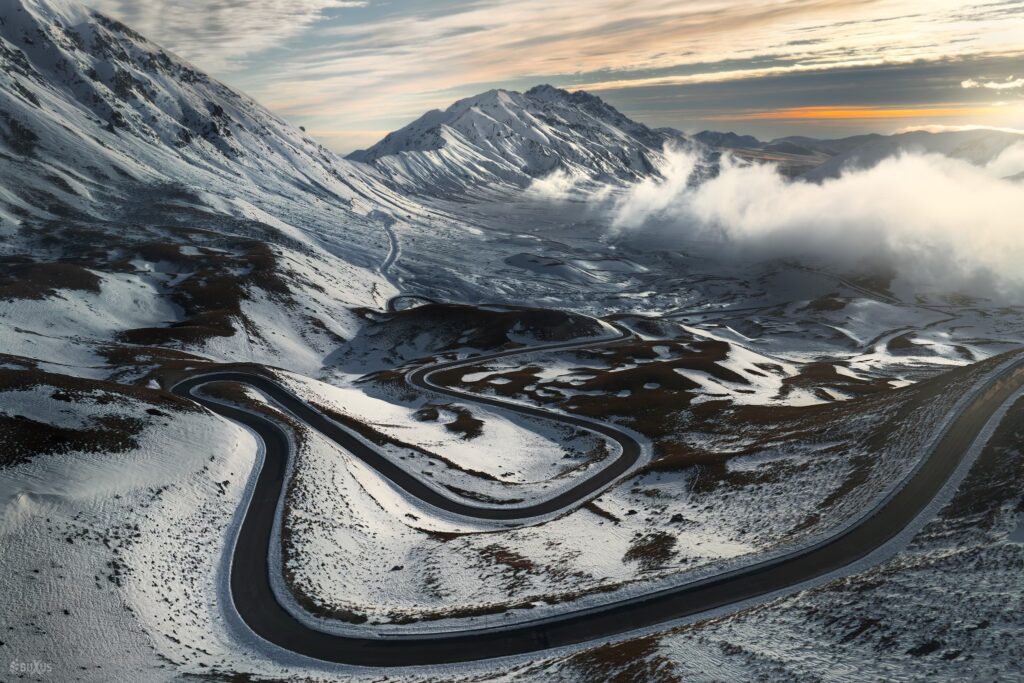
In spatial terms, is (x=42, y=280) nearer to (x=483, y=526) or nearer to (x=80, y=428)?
(x=80, y=428)

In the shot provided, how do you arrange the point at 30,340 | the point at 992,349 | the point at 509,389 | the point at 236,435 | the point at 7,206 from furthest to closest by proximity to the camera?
the point at 7,206, the point at 992,349, the point at 509,389, the point at 30,340, the point at 236,435

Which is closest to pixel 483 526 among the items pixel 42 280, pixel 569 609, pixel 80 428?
pixel 569 609

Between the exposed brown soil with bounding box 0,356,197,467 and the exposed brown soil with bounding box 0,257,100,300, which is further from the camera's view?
the exposed brown soil with bounding box 0,257,100,300

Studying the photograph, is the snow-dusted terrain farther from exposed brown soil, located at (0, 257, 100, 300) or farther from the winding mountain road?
exposed brown soil, located at (0, 257, 100, 300)

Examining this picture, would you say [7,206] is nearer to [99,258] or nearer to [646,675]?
[99,258]

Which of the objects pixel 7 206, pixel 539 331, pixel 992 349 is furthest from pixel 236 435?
pixel 7 206

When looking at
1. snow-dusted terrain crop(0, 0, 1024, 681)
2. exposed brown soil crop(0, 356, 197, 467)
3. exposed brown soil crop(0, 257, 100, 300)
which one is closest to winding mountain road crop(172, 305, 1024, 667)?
snow-dusted terrain crop(0, 0, 1024, 681)

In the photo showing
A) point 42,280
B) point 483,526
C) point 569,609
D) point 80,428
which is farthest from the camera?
point 42,280

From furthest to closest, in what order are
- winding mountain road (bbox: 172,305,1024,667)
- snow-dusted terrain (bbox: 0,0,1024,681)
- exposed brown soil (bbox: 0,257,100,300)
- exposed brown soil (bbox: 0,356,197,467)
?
exposed brown soil (bbox: 0,257,100,300), exposed brown soil (bbox: 0,356,197,467), winding mountain road (bbox: 172,305,1024,667), snow-dusted terrain (bbox: 0,0,1024,681)

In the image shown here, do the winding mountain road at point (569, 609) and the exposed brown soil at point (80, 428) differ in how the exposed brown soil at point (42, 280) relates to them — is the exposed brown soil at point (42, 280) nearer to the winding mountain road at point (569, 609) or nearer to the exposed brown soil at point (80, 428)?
the exposed brown soil at point (80, 428)

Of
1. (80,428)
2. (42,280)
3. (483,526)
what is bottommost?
(483,526)

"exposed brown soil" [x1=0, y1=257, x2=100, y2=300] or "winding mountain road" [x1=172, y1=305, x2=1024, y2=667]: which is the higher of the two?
"exposed brown soil" [x1=0, y1=257, x2=100, y2=300]
